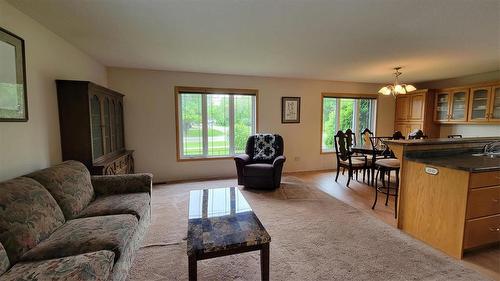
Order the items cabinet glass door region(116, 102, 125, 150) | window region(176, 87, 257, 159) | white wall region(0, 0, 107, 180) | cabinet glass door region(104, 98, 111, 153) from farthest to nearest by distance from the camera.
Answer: window region(176, 87, 257, 159) → cabinet glass door region(116, 102, 125, 150) → cabinet glass door region(104, 98, 111, 153) → white wall region(0, 0, 107, 180)

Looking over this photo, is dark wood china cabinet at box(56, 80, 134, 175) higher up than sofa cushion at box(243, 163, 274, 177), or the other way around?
dark wood china cabinet at box(56, 80, 134, 175)

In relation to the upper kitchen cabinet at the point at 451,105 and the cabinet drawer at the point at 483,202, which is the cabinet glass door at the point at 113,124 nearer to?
the cabinet drawer at the point at 483,202

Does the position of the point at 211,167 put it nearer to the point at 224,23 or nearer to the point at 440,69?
the point at 224,23

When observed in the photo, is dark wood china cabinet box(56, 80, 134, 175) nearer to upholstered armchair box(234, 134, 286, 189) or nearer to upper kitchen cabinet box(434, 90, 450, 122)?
upholstered armchair box(234, 134, 286, 189)

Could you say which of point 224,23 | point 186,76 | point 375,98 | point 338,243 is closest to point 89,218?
point 224,23

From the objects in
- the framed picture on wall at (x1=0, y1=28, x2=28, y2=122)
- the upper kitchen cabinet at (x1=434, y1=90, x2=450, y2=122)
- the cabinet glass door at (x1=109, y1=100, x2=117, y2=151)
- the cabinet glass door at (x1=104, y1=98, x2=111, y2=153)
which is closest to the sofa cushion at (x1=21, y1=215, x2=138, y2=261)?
the framed picture on wall at (x1=0, y1=28, x2=28, y2=122)

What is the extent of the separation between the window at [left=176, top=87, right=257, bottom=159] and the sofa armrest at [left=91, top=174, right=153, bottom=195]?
1.99 metres

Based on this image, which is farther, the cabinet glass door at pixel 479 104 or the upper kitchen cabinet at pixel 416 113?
the upper kitchen cabinet at pixel 416 113

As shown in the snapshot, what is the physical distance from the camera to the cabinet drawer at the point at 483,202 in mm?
2039

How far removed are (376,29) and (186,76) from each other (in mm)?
3312

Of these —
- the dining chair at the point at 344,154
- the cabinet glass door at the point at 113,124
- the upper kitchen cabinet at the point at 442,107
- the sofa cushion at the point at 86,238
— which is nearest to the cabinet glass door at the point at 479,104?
the upper kitchen cabinet at the point at 442,107

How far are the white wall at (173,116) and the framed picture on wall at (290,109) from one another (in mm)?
97

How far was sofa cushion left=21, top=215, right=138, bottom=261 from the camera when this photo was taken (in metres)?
1.41

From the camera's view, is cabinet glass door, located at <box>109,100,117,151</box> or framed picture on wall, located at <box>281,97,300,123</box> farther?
framed picture on wall, located at <box>281,97,300,123</box>
